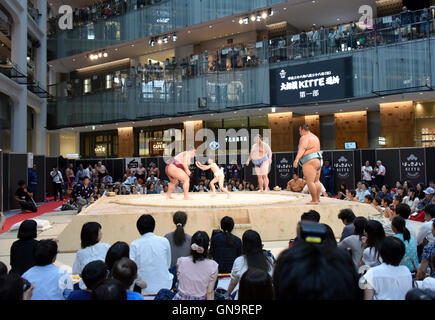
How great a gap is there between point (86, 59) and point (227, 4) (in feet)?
35.9

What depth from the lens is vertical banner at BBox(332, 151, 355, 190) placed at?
14.5 meters

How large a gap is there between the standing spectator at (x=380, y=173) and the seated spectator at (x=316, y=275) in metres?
12.9

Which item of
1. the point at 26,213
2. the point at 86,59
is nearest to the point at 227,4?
the point at 86,59

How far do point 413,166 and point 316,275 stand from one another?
1316 cm

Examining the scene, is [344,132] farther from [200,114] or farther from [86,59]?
[86,59]

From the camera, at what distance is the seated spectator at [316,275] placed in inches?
50.4

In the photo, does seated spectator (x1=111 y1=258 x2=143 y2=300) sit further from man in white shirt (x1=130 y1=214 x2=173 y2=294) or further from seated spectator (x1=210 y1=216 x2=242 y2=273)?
seated spectator (x1=210 y1=216 x2=242 y2=273)

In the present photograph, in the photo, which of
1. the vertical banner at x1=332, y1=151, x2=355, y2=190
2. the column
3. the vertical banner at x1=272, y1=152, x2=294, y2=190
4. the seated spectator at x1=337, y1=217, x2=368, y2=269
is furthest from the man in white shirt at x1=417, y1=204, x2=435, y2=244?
the column

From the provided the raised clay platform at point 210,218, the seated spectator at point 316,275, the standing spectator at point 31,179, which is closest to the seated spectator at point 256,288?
the seated spectator at point 316,275

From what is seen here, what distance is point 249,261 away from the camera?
9.89 ft

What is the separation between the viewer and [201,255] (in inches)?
120

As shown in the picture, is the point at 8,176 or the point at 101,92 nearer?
the point at 8,176

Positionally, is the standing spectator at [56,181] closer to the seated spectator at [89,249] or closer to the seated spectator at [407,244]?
the seated spectator at [89,249]
